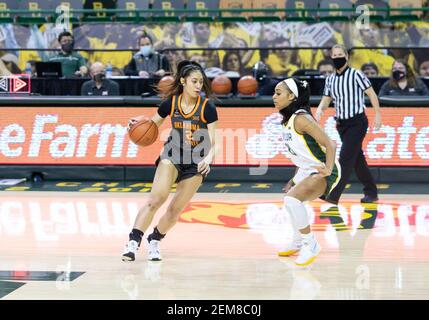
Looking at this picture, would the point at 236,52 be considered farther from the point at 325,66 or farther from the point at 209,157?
the point at 209,157

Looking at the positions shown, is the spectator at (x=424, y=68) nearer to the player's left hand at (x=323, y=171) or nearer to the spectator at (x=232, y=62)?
the spectator at (x=232, y=62)

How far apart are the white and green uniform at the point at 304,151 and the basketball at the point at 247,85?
586cm

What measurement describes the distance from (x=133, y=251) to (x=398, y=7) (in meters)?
12.7

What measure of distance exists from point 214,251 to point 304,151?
4.40ft

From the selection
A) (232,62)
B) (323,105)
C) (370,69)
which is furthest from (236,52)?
(323,105)

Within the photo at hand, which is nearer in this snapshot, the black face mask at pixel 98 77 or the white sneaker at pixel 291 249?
the white sneaker at pixel 291 249

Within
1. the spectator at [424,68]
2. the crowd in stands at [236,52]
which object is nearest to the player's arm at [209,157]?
the crowd in stands at [236,52]

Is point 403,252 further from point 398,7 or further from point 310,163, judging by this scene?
point 398,7

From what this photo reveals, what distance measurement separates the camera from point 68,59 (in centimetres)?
1631

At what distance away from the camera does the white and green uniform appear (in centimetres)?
823

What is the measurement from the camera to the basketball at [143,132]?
8484 mm

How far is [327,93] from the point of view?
11906 millimetres

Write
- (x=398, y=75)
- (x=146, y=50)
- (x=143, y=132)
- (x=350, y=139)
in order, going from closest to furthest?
(x=143, y=132) < (x=350, y=139) < (x=398, y=75) < (x=146, y=50)

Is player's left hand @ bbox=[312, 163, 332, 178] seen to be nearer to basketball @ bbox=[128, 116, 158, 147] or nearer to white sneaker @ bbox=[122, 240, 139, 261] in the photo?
basketball @ bbox=[128, 116, 158, 147]
